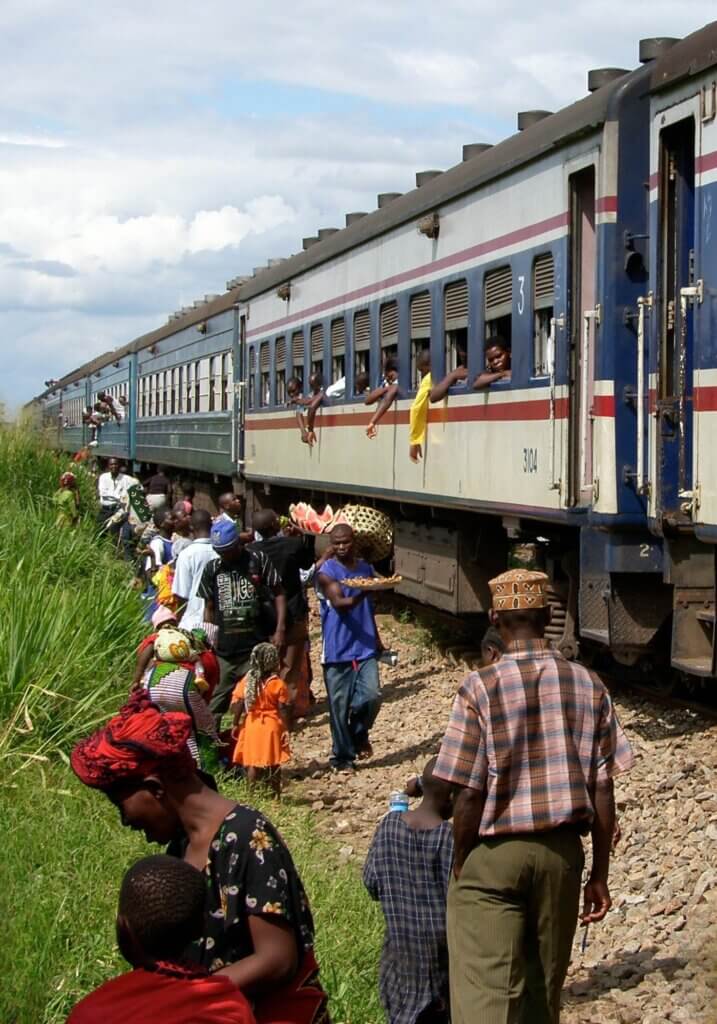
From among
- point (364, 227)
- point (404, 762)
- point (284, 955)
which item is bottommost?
point (404, 762)

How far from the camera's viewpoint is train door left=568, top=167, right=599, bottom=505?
35.1ft

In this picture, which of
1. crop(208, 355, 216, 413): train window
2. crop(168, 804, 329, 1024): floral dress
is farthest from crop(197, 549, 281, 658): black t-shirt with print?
crop(208, 355, 216, 413): train window

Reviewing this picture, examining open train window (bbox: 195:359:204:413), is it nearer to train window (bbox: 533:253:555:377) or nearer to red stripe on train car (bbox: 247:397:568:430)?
red stripe on train car (bbox: 247:397:568:430)

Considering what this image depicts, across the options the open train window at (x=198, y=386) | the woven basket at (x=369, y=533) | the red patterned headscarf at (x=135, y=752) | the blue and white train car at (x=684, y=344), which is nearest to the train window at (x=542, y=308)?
the blue and white train car at (x=684, y=344)

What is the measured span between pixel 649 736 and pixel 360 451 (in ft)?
21.9

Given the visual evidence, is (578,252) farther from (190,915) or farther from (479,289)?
(190,915)

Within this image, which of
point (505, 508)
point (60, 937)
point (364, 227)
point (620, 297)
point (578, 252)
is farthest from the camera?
point (364, 227)

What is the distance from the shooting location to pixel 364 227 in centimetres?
1647

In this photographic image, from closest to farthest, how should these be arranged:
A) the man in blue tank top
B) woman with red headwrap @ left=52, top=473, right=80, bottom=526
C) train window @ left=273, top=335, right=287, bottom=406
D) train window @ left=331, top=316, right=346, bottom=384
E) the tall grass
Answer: the tall grass, the man in blue tank top, train window @ left=331, top=316, right=346, bottom=384, woman with red headwrap @ left=52, top=473, right=80, bottom=526, train window @ left=273, top=335, right=287, bottom=406

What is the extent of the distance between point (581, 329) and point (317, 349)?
809cm

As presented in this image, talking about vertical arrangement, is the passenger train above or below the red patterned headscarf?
above

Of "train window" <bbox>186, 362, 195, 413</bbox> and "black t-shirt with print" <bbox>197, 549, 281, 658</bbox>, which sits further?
"train window" <bbox>186, 362, 195, 413</bbox>

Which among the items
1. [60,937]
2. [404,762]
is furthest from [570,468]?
[60,937]

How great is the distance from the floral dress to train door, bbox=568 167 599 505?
22.8ft
